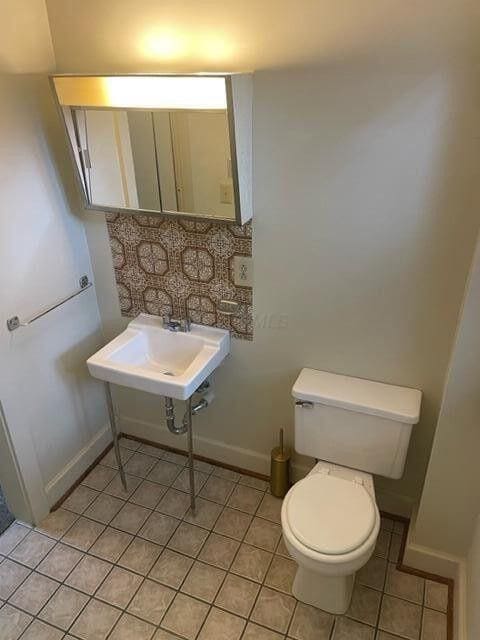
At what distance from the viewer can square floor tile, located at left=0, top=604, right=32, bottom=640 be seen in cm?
184

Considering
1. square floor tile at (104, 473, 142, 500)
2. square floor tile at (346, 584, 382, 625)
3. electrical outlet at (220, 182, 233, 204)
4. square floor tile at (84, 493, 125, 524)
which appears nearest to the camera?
electrical outlet at (220, 182, 233, 204)

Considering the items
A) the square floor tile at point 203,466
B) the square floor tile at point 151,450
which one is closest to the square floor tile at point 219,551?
the square floor tile at point 203,466

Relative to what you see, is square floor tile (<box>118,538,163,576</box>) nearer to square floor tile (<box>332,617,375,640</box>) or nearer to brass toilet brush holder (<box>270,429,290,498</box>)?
brass toilet brush holder (<box>270,429,290,498</box>)

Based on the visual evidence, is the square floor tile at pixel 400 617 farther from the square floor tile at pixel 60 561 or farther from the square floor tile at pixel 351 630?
the square floor tile at pixel 60 561

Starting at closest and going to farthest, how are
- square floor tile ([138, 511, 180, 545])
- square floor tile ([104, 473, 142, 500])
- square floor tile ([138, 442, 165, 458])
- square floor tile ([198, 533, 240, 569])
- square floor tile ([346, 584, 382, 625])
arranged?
1. square floor tile ([346, 584, 382, 625])
2. square floor tile ([198, 533, 240, 569])
3. square floor tile ([138, 511, 180, 545])
4. square floor tile ([104, 473, 142, 500])
5. square floor tile ([138, 442, 165, 458])

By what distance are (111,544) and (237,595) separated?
0.62 m

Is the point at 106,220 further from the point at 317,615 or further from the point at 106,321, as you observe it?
the point at 317,615

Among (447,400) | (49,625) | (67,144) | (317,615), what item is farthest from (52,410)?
(447,400)

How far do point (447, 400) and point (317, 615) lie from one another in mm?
990

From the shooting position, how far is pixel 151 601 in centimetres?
195

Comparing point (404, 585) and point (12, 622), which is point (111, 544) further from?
point (404, 585)

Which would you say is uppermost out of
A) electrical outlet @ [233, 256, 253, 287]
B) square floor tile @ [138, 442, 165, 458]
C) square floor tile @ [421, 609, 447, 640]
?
electrical outlet @ [233, 256, 253, 287]

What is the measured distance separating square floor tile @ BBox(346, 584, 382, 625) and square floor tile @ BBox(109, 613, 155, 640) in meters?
0.78

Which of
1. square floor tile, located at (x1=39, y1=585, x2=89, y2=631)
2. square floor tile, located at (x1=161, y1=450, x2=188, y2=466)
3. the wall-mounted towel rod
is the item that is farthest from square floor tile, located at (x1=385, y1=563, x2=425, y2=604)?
the wall-mounted towel rod
